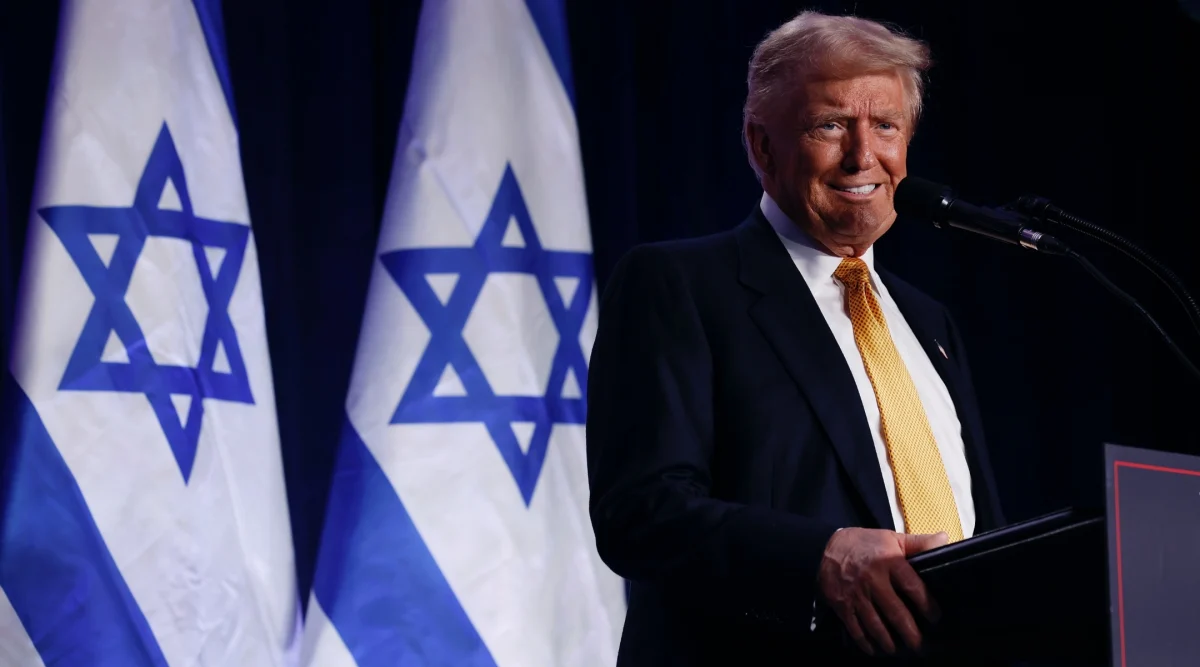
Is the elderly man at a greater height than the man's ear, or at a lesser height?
lesser

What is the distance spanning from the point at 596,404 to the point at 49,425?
3.24 feet

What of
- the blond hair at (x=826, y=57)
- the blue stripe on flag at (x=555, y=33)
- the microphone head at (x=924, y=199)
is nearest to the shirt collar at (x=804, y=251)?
the blond hair at (x=826, y=57)

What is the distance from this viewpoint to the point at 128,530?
202cm

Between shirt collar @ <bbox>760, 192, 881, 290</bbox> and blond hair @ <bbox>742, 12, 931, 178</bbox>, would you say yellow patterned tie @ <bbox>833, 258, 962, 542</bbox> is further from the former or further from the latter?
blond hair @ <bbox>742, 12, 931, 178</bbox>

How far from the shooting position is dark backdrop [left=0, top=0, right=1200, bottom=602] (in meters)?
2.46

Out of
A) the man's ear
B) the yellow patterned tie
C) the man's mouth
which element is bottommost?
the yellow patterned tie

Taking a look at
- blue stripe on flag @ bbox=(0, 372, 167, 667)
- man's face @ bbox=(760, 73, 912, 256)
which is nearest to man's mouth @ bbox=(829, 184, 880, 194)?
man's face @ bbox=(760, 73, 912, 256)

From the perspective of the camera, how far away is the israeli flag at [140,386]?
1986mm

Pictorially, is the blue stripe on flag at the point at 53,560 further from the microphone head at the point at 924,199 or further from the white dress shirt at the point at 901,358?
the microphone head at the point at 924,199

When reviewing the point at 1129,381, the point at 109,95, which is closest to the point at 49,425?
the point at 109,95

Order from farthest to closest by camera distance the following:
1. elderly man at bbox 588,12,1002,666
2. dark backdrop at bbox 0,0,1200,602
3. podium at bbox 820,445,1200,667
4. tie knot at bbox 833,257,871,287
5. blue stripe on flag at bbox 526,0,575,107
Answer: blue stripe on flag at bbox 526,0,575,107, dark backdrop at bbox 0,0,1200,602, tie knot at bbox 833,257,871,287, elderly man at bbox 588,12,1002,666, podium at bbox 820,445,1200,667

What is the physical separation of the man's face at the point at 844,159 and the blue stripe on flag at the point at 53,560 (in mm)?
1242

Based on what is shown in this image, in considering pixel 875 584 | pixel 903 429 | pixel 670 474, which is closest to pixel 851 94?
pixel 903 429

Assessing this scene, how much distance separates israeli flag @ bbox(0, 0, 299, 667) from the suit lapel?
1002 millimetres
